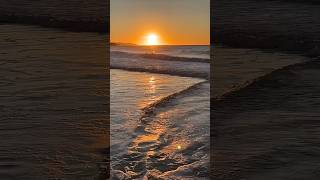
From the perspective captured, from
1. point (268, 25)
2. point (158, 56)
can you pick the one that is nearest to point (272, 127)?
point (158, 56)

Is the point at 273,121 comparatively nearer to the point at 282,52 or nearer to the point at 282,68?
the point at 282,68

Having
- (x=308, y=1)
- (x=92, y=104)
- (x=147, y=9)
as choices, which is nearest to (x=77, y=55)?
(x=92, y=104)

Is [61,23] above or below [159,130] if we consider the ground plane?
above

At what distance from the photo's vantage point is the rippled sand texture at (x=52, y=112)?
430 centimetres

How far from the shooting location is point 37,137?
5008 mm

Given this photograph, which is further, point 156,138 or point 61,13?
point 61,13

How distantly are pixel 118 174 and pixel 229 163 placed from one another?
2.93 feet

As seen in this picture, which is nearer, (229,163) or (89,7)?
(229,163)

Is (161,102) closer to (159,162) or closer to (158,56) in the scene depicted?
(159,162)

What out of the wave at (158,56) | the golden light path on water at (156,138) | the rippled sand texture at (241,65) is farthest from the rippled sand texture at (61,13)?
the golden light path on water at (156,138)

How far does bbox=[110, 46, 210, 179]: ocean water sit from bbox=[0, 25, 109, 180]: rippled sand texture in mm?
178

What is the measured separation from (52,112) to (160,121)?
114 cm

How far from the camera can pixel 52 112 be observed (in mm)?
5934

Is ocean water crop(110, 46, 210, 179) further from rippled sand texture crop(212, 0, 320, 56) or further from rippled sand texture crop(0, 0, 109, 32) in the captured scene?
rippled sand texture crop(0, 0, 109, 32)
